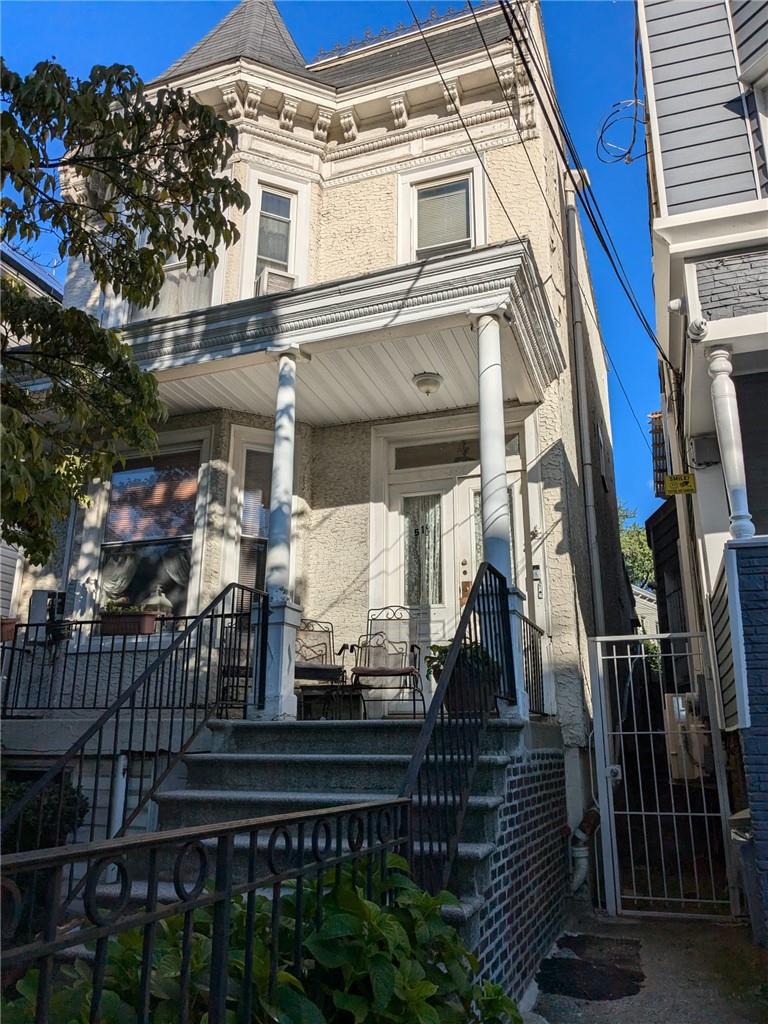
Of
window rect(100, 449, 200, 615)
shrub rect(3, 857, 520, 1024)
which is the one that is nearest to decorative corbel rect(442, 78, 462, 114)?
window rect(100, 449, 200, 615)

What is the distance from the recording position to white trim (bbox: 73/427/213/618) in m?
7.19

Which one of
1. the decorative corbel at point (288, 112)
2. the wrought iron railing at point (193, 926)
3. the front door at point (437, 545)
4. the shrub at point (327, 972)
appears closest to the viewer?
the wrought iron railing at point (193, 926)

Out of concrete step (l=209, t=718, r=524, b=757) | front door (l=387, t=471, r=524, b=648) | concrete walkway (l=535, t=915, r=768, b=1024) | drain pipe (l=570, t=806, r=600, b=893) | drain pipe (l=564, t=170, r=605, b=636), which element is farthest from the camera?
drain pipe (l=564, t=170, r=605, b=636)

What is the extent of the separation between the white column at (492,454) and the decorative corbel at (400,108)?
397 cm

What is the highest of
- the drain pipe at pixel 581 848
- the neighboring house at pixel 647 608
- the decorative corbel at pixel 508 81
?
the decorative corbel at pixel 508 81

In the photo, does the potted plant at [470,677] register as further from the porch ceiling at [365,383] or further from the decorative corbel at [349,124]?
the decorative corbel at [349,124]

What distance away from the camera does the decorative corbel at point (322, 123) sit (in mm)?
8430

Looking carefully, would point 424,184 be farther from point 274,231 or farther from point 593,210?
point 593,210

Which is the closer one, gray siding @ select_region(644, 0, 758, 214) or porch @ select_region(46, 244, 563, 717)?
gray siding @ select_region(644, 0, 758, 214)

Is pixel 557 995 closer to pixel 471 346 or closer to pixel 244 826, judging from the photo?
pixel 244 826

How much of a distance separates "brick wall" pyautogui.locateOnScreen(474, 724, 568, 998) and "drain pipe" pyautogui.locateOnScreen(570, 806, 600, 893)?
12cm

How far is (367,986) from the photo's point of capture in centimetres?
208

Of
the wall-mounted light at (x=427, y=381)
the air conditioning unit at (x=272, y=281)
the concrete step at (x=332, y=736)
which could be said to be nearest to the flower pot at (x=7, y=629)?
the concrete step at (x=332, y=736)

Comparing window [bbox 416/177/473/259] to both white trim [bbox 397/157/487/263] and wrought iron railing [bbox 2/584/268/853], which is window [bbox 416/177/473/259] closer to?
white trim [bbox 397/157/487/263]
